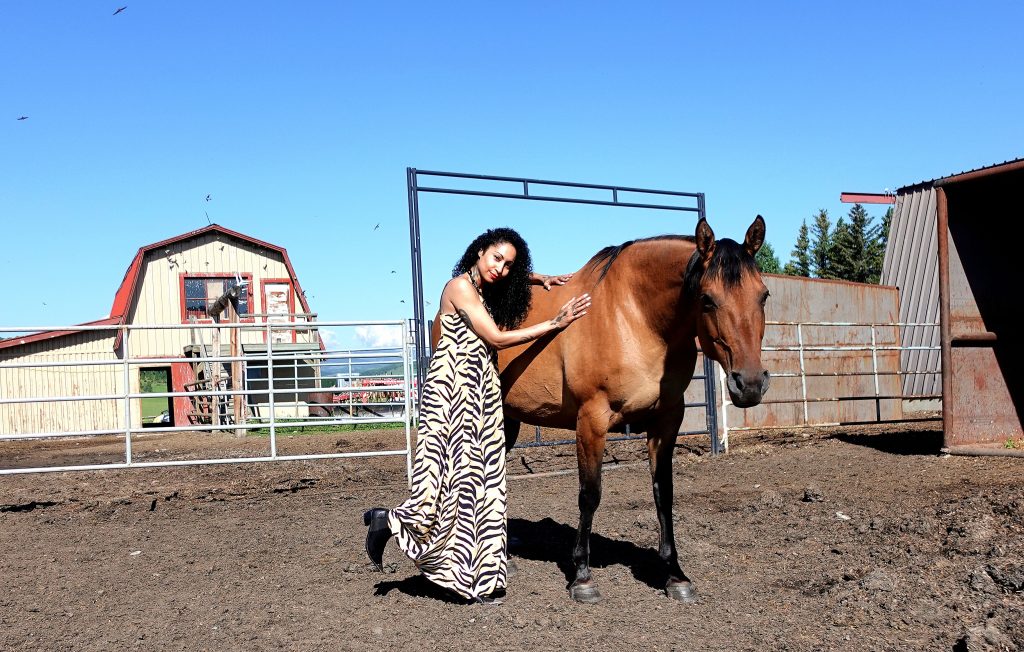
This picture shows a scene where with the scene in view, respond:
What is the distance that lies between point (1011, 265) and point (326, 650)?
775 cm

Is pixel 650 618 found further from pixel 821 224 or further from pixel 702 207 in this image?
pixel 821 224

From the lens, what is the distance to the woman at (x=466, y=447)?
11.8ft

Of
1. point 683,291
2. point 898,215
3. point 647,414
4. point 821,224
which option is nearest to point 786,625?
point 647,414

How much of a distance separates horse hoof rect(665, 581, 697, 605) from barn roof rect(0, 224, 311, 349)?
67.4ft

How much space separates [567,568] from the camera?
4.18m

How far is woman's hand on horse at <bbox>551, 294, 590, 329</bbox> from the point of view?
3.62 m

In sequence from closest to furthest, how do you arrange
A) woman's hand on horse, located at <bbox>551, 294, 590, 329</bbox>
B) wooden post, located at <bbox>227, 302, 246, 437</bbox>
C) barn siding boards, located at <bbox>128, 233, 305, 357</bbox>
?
woman's hand on horse, located at <bbox>551, 294, 590, 329</bbox>, wooden post, located at <bbox>227, 302, 246, 437</bbox>, barn siding boards, located at <bbox>128, 233, 305, 357</bbox>

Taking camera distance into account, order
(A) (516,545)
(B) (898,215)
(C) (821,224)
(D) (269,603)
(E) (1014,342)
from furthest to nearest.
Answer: (C) (821,224) → (B) (898,215) → (E) (1014,342) → (A) (516,545) → (D) (269,603)

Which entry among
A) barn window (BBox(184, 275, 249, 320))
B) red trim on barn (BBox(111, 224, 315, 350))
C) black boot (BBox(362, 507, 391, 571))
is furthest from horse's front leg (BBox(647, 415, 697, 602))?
barn window (BBox(184, 275, 249, 320))

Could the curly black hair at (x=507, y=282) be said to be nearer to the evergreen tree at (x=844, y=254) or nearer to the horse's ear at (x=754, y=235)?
the horse's ear at (x=754, y=235)

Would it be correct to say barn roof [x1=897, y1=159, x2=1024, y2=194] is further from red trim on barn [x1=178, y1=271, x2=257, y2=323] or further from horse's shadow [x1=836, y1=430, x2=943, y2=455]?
red trim on barn [x1=178, y1=271, x2=257, y2=323]

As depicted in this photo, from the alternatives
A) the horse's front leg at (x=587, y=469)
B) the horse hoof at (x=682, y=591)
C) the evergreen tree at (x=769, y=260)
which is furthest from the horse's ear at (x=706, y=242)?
the evergreen tree at (x=769, y=260)

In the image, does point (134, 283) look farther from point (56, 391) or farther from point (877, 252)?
point (877, 252)

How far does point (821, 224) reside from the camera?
57438 mm
